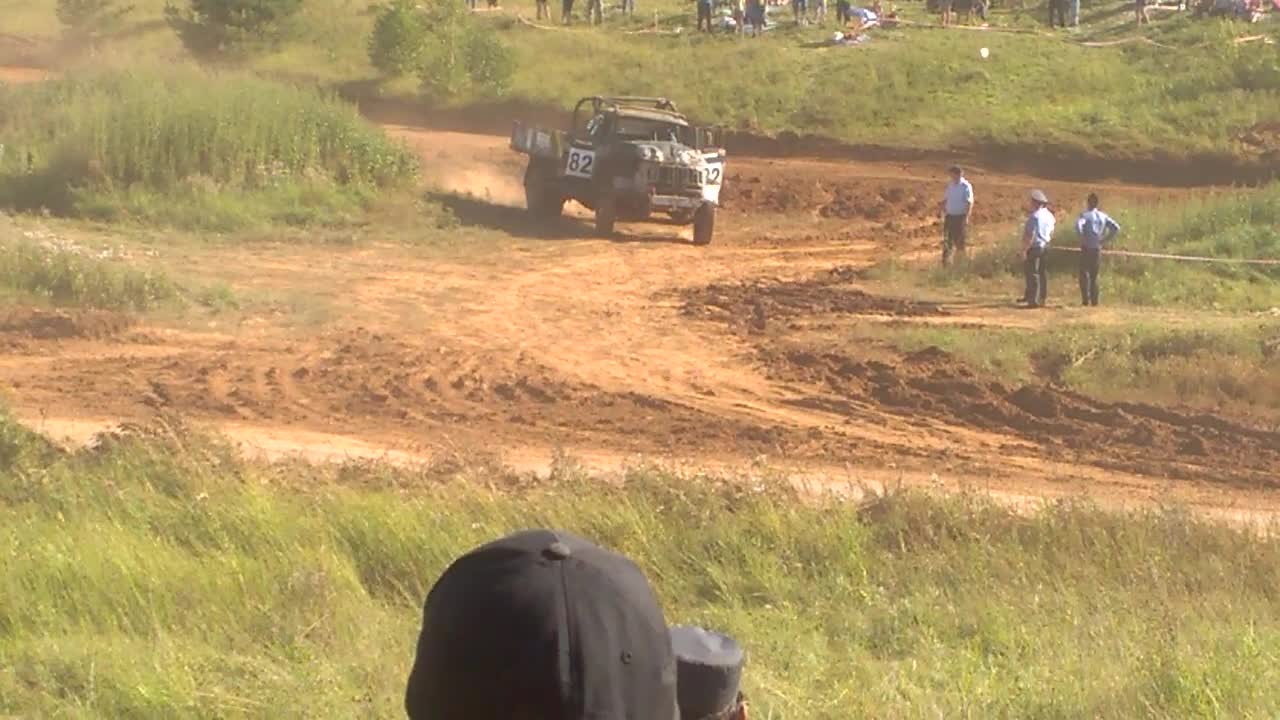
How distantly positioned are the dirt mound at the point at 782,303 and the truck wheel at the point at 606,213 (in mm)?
3199

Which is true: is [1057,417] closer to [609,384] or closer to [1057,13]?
[609,384]

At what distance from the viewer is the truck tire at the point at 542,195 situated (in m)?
25.2

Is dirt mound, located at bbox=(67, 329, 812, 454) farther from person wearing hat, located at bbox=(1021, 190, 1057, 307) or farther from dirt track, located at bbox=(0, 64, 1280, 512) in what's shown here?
person wearing hat, located at bbox=(1021, 190, 1057, 307)

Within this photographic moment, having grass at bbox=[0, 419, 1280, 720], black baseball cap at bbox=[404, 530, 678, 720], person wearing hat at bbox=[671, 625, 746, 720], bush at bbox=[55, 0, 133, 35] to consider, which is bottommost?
grass at bbox=[0, 419, 1280, 720]

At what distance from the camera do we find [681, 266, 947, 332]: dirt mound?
18844mm

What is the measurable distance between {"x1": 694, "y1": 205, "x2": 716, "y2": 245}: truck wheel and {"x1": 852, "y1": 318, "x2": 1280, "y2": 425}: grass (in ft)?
22.6

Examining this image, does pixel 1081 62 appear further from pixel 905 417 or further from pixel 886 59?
pixel 905 417

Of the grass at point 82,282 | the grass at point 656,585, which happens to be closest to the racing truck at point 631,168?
the grass at point 82,282

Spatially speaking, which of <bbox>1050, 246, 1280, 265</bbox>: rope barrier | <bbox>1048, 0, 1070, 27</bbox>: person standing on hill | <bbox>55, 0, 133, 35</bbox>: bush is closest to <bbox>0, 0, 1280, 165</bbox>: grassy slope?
<bbox>1048, 0, 1070, 27</bbox>: person standing on hill

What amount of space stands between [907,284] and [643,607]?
19.3 m

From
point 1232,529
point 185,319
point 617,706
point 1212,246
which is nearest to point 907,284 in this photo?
point 1212,246

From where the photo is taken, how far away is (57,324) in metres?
15.8

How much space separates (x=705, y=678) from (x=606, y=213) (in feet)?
70.5

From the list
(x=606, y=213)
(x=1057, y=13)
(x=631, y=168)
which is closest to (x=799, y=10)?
(x=1057, y=13)
